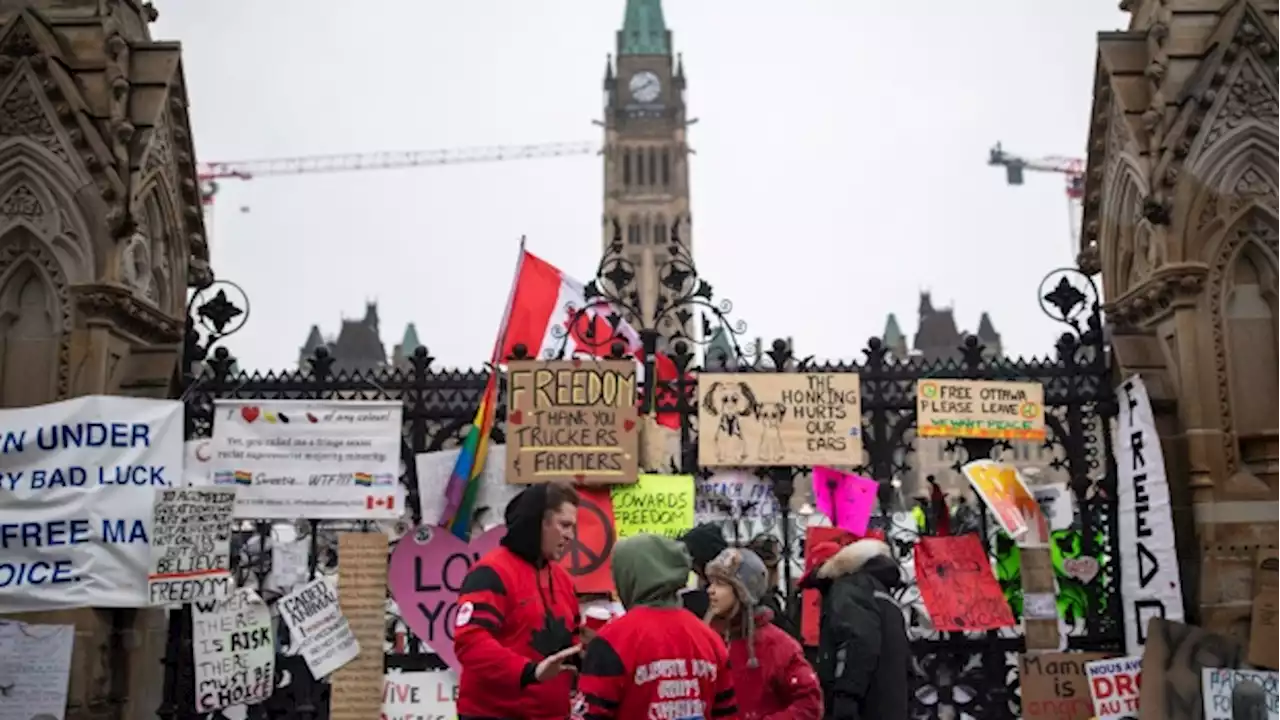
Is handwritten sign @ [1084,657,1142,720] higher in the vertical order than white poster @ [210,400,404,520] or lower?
lower

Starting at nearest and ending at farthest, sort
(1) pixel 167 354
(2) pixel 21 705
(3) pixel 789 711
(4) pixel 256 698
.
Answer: (3) pixel 789 711 → (2) pixel 21 705 → (4) pixel 256 698 → (1) pixel 167 354

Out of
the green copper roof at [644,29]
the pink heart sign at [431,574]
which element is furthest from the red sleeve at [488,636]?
the green copper roof at [644,29]

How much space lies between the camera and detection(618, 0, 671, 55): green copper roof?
12581 cm

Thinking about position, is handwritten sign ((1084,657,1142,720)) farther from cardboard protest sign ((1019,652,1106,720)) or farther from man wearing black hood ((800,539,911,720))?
man wearing black hood ((800,539,911,720))

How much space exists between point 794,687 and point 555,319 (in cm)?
453

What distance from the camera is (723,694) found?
467cm

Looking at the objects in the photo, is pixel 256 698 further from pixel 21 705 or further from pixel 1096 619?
pixel 1096 619

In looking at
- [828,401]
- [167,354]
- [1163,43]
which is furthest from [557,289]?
[1163,43]

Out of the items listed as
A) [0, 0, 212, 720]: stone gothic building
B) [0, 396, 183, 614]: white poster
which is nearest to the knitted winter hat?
[0, 396, 183, 614]: white poster

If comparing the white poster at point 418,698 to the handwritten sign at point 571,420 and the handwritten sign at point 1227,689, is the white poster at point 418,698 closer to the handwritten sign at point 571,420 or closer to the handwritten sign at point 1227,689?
the handwritten sign at point 571,420

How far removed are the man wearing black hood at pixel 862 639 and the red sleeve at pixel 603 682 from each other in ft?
4.87

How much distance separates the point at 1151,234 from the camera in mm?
8656

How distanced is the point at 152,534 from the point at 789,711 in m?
4.90

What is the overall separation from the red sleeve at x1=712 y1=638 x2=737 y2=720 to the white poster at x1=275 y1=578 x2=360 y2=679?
427 centimetres
